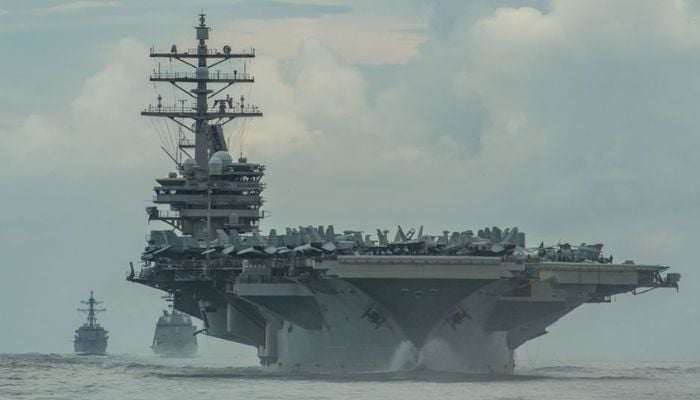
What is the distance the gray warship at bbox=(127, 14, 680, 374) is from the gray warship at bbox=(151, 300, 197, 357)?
68301mm

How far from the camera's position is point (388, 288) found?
5000cm

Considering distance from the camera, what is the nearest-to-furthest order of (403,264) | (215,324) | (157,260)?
(403,264)
(157,260)
(215,324)

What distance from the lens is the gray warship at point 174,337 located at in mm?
132250

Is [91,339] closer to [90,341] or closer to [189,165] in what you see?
[90,341]

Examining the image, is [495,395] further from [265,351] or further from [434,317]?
[265,351]

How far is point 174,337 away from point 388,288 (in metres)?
85.7

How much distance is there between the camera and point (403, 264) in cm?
4875

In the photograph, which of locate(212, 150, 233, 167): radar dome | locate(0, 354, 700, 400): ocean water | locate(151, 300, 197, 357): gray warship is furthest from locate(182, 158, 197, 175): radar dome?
locate(151, 300, 197, 357): gray warship

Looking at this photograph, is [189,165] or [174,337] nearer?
[189,165]

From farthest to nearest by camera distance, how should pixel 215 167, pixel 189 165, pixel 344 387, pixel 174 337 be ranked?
pixel 174 337, pixel 189 165, pixel 215 167, pixel 344 387

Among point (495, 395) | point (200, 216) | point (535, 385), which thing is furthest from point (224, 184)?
point (495, 395)

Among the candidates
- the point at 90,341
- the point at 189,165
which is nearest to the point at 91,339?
the point at 90,341

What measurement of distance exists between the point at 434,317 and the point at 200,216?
64.4 feet

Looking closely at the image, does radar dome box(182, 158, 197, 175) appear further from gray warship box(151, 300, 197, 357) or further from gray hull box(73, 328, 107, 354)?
gray hull box(73, 328, 107, 354)
